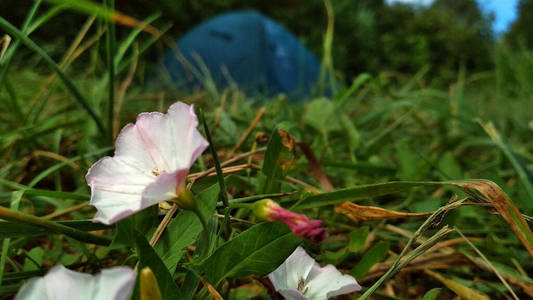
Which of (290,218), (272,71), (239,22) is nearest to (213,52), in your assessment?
(239,22)

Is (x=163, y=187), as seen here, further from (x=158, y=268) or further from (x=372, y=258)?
(x=372, y=258)

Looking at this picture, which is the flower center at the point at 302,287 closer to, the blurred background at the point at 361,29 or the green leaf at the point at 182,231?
the green leaf at the point at 182,231

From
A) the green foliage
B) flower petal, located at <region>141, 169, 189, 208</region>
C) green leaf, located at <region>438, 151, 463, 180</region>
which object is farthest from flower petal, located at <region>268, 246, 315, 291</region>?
the green foliage

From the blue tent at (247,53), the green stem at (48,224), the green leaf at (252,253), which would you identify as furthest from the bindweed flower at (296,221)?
the blue tent at (247,53)

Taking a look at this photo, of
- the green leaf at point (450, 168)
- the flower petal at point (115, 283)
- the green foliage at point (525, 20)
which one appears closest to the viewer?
the flower petal at point (115, 283)

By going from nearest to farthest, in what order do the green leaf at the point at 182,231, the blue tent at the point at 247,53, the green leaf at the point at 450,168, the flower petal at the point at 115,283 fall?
the flower petal at the point at 115,283 < the green leaf at the point at 182,231 < the green leaf at the point at 450,168 < the blue tent at the point at 247,53

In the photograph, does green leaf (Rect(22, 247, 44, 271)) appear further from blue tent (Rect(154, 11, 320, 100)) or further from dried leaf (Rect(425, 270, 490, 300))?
blue tent (Rect(154, 11, 320, 100))
